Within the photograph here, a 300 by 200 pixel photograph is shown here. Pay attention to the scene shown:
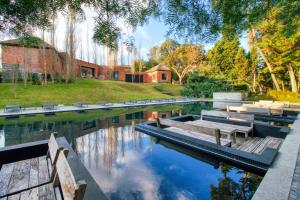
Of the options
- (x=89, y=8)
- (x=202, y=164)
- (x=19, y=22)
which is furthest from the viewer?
(x=202, y=164)

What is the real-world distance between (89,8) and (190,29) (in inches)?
39.3

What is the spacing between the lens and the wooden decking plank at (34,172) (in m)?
3.09

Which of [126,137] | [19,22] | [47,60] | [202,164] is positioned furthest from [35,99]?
[19,22]

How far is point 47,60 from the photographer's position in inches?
939

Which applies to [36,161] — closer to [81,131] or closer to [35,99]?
[81,131]

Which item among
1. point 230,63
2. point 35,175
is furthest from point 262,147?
point 230,63

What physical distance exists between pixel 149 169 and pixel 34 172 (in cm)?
270

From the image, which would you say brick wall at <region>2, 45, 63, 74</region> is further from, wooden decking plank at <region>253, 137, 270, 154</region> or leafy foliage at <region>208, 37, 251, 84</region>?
wooden decking plank at <region>253, 137, 270, 154</region>

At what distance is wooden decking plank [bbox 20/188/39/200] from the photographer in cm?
262

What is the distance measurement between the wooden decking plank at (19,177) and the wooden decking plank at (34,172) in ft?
0.18

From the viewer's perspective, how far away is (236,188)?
403 centimetres

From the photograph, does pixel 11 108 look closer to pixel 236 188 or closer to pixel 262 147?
pixel 236 188

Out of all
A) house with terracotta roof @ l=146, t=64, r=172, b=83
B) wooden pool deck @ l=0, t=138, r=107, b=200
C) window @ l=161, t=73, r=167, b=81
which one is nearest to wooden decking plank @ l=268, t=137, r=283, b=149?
wooden pool deck @ l=0, t=138, r=107, b=200

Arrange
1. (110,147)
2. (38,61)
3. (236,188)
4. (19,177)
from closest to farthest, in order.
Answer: (19,177) → (236,188) → (110,147) → (38,61)
